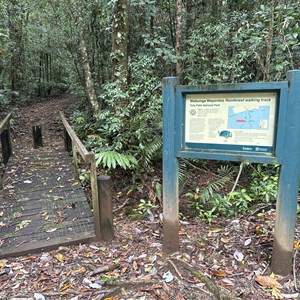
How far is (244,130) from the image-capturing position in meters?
2.38

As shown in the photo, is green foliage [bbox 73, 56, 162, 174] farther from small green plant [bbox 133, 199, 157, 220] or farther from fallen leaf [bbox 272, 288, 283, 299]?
fallen leaf [bbox 272, 288, 283, 299]

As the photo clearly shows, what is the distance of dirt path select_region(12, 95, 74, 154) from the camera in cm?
829

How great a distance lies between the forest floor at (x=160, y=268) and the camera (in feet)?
7.88

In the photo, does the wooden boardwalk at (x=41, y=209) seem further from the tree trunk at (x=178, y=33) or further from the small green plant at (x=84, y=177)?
the tree trunk at (x=178, y=33)

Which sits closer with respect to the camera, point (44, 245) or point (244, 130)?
point (244, 130)

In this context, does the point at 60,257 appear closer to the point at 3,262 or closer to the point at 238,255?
the point at 3,262

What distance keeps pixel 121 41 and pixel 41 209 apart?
3435 millimetres

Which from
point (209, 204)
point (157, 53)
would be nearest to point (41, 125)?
point (157, 53)

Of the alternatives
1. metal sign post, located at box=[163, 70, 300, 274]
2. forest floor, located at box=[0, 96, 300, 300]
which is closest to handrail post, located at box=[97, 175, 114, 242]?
forest floor, located at box=[0, 96, 300, 300]

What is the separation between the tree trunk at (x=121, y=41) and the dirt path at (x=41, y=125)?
3.21m

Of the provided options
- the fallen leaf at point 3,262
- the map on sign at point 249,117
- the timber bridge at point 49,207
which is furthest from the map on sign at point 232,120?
the fallen leaf at point 3,262

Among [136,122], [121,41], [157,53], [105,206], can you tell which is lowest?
[105,206]

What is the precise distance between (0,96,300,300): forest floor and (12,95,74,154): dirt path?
4981mm

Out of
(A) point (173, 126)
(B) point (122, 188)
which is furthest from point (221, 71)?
(A) point (173, 126)
